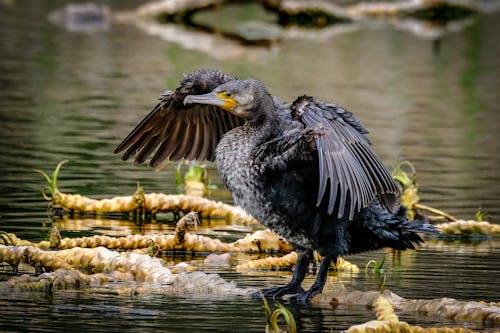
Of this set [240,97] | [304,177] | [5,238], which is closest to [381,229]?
[304,177]

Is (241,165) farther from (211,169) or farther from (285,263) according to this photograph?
(211,169)

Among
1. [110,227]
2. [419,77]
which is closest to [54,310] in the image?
[110,227]

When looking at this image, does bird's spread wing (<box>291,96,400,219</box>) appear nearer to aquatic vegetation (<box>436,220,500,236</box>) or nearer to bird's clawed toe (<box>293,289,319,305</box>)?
bird's clawed toe (<box>293,289,319,305</box>)

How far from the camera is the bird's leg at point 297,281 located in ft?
26.2

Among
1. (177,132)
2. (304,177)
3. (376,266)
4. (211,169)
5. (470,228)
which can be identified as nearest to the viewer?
(304,177)

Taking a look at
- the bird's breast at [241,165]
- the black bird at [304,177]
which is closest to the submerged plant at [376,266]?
the black bird at [304,177]

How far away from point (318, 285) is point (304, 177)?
2.24ft

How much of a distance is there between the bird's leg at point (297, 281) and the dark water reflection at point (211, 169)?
9.9 inches

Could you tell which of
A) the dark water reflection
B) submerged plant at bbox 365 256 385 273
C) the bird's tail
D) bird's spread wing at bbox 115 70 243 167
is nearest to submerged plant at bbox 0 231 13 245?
the dark water reflection

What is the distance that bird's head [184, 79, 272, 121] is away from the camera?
8.03m

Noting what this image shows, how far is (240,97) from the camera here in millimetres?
8039

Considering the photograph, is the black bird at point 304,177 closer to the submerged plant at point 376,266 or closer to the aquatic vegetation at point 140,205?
the submerged plant at point 376,266

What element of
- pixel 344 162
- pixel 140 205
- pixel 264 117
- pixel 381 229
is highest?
pixel 264 117

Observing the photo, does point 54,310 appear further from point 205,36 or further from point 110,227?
point 205,36
